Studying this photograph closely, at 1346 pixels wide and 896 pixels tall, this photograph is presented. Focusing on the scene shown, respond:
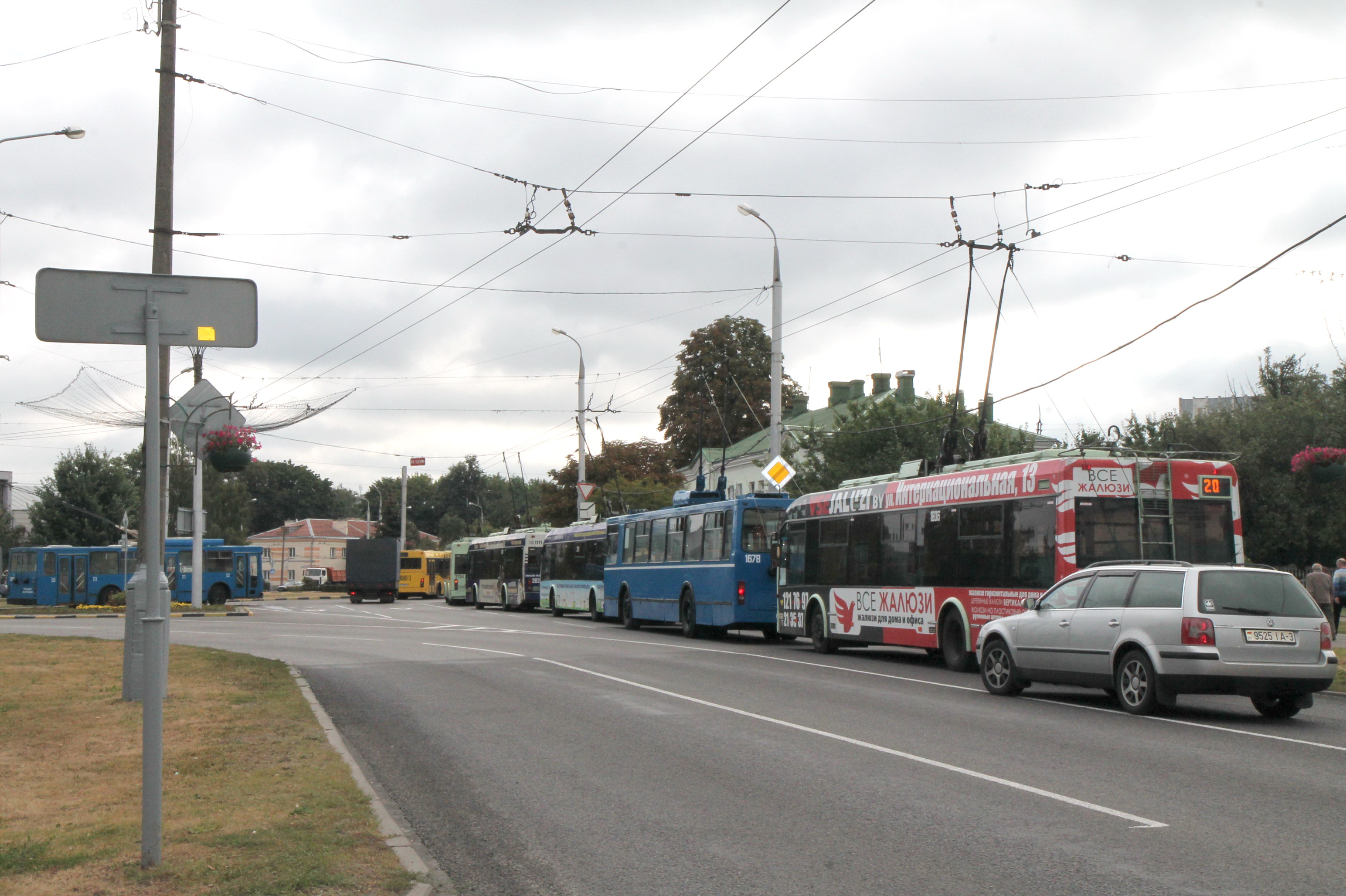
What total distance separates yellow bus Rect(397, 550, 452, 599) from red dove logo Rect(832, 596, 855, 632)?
164 feet

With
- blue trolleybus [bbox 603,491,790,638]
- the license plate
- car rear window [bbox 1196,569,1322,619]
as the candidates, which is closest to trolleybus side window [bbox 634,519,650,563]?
blue trolleybus [bbox 603,491,790,638]

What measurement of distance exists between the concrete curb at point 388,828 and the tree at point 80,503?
6588cm

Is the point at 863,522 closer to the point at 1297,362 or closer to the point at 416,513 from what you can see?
the point at 1297,362

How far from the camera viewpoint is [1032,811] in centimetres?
791

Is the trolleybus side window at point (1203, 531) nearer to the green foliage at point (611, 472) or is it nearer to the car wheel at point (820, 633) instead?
the car wheel at point (820, 633)

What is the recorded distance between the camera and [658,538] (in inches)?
1261

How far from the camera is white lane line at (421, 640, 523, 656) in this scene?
73.4 ft

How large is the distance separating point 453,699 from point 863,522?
364 inches

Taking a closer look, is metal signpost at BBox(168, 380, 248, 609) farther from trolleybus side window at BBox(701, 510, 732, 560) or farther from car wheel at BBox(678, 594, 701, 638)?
car wheel at BBox(678, 594, 701, 638)

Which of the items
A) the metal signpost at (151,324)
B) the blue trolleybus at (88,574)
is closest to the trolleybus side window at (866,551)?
the metal signpost at (151,324)

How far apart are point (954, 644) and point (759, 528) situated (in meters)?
8.60

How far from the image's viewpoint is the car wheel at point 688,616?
29281mm

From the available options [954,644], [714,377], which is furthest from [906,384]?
[954,644]

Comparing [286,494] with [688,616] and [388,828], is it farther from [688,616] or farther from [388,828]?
[388,828]
